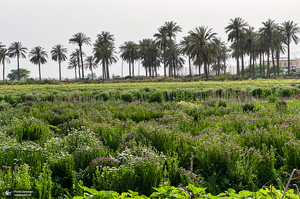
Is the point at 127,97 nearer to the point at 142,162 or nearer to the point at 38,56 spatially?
the point at 142,162

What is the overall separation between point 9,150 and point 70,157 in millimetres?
1131

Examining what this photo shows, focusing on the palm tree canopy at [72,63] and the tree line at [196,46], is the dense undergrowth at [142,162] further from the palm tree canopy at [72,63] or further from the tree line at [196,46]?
the palm tree canopy at [72,63]

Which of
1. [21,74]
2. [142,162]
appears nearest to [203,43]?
[142,162]

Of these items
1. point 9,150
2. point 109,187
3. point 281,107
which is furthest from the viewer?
point 281,107

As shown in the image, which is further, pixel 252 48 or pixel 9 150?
pixel 252 48

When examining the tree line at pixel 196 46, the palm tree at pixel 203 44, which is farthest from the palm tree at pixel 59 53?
the palm tree at pixel 203 44

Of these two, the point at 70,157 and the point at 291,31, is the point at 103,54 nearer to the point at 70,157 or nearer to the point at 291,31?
the point at 291,31

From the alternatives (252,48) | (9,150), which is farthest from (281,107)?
(252,48)

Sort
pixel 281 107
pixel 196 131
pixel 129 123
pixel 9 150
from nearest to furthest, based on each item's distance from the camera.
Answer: pixel 9 150, pixel 196 131, pixel 129 123, pixel 281 107

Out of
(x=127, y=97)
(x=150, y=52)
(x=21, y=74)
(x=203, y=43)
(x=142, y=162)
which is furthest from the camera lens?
(x=21, y=74)

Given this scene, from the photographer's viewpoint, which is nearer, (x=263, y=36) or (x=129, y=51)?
(x=263, y=36)

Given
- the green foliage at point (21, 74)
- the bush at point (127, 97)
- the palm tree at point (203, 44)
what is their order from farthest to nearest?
the green foliage at point (21, 74) → the palm tree at point (203, 44) → the bush at point (127, 97)

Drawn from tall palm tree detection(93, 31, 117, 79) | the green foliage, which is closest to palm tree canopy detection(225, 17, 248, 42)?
tall palm tree detection(93, 31, 117, 79)

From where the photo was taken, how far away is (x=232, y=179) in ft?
12.4
